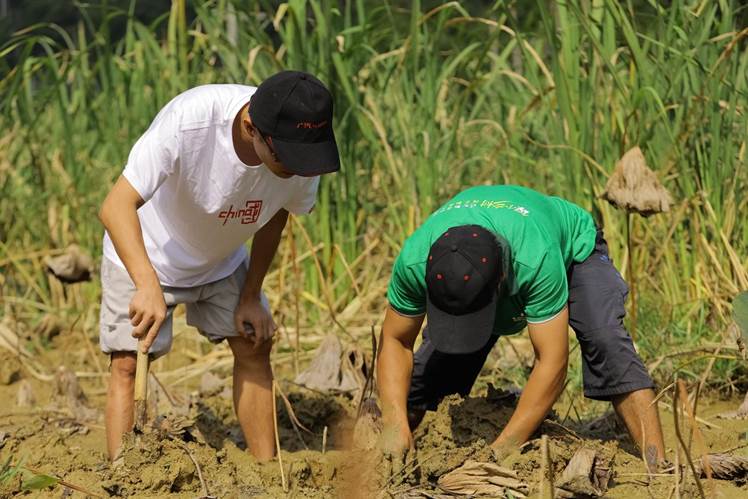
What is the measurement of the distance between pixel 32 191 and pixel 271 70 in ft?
5.35

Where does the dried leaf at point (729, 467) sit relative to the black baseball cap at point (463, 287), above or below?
below

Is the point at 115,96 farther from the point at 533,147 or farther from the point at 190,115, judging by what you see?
the point at 190,115

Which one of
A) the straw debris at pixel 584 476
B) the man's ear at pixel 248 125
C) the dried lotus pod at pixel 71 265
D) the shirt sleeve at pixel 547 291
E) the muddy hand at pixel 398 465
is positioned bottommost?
the muddy hand at pixel 398 465

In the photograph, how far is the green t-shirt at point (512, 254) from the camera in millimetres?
2900

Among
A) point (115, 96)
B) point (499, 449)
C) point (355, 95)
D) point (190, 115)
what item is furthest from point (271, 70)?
point (499, 449)

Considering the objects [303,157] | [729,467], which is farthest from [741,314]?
[303,157]

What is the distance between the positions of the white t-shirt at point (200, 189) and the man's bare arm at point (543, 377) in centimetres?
93

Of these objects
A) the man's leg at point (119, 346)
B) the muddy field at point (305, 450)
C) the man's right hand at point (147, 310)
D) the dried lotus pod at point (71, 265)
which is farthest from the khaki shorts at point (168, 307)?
the dried lotus pod at point (71, 265)

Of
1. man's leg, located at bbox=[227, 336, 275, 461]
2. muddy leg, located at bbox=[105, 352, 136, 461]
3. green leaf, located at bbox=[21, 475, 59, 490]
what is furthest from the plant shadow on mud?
green leaf, located at bbox=[21, 475, 59, 490]

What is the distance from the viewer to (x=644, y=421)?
323cm

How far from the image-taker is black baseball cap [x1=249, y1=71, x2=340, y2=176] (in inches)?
117

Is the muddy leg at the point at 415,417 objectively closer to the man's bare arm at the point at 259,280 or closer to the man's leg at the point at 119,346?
the man's bare arm at the point at 259,280

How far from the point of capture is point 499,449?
119 inches

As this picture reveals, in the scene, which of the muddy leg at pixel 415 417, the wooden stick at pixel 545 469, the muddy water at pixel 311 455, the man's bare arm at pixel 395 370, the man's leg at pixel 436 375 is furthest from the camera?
the muddy leg at pixel 415 417
